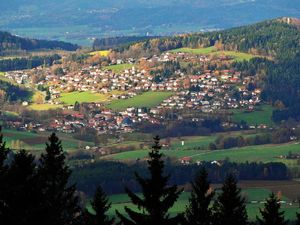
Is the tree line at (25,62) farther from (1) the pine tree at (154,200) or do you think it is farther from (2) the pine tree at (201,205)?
(1) the pine tree at (154,200)

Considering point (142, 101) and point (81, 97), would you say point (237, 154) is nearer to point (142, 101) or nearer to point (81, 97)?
point (142, 101)

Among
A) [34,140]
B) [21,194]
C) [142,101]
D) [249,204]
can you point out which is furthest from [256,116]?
[21,194]

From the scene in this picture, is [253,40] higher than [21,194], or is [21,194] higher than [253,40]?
→ [253,40]

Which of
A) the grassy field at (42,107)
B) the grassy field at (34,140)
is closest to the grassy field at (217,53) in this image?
the grassy field at (42,107)

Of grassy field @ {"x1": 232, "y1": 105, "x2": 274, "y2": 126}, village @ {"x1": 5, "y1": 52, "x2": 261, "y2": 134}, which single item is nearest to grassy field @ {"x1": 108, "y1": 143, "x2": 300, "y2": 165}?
village @ {"x1": 5, "y1": 52, "x2": 261, "y2": 134}

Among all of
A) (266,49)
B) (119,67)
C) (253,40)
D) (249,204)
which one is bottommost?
(249,204)
